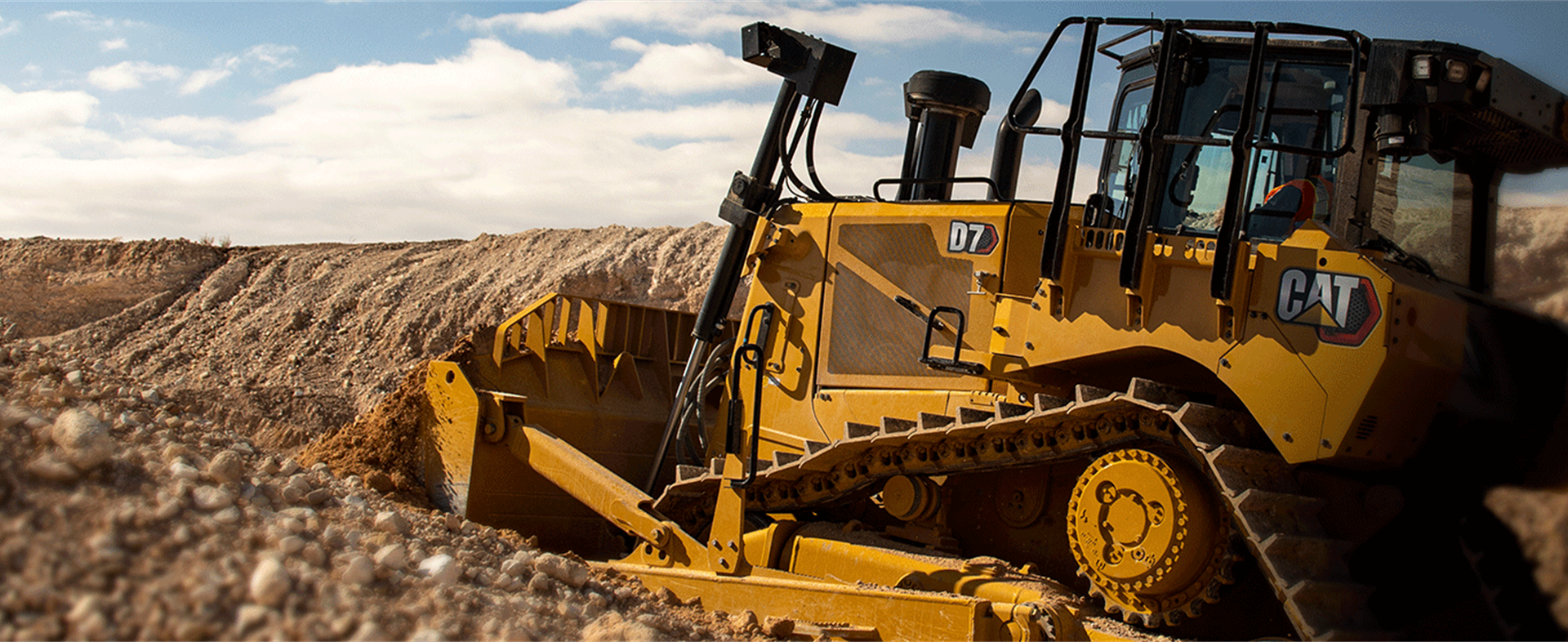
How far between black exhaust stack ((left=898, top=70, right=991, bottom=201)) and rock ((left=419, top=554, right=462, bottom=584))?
3808mm

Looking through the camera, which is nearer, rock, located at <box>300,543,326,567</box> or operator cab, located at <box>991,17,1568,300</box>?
rock, located at <box>300,543,326,567</box>

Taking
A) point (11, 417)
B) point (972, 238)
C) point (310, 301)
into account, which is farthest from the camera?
point (310, 301)

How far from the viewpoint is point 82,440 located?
3.64 metres

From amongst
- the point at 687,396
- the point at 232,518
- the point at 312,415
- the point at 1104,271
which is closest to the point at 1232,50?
the point at 1104,271

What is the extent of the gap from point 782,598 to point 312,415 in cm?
1254

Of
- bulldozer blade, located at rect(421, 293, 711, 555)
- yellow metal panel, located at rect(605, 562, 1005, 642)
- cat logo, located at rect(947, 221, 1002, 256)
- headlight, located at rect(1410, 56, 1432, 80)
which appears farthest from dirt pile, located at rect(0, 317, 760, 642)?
headlight, located at rect(1410, 56, 1432, 80)

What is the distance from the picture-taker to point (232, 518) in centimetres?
363

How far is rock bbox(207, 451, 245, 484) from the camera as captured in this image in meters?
3.94

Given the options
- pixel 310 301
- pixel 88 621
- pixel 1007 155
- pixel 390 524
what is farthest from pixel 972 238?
pixel 310 301

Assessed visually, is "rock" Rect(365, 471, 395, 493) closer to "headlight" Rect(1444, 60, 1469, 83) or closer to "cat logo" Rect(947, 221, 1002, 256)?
"cat logo" Rect(947, 221, 1002, 256)

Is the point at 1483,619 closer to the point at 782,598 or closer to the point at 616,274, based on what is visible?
the point at 782,598

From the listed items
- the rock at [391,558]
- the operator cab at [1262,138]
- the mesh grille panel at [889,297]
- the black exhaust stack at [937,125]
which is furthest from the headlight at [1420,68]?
the rock at [391,558]

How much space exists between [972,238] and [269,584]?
3.69 m

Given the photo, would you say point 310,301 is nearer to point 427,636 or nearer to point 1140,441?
point 1140,441
